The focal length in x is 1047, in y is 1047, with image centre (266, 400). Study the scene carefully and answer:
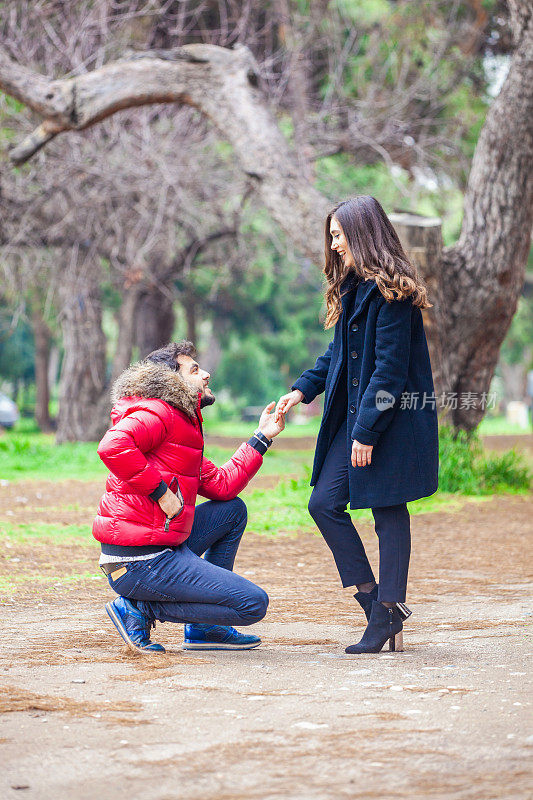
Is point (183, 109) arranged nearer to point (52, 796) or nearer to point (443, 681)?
point (443, 681)

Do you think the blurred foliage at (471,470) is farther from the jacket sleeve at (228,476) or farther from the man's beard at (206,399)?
the man's beard at (206,399)

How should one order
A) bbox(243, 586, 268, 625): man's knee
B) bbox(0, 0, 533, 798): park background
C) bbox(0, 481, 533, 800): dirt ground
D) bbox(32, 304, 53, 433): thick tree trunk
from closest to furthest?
1. bbox(0, 481, 533, 800): dirt ground
2. bbox(0, 0, 533, 798): park background
3. bbox(243, 586, 268, 625): man's knee
4. bbox(32, 304, 53, 433): thick tree trunk

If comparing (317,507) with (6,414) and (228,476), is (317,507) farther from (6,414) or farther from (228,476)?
(6,414)

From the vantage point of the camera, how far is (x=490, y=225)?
1075 centimetres

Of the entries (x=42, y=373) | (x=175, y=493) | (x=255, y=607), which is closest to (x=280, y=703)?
(x=255, y=607)

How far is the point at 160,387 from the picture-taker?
4555 millimetres

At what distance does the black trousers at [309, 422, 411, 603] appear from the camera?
4.53 metres

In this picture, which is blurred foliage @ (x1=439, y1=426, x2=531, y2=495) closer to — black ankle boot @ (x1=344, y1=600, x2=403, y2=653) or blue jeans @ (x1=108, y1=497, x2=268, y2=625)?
black ankle boot @ (x1=344, y1=600, x2=403, y2=653)

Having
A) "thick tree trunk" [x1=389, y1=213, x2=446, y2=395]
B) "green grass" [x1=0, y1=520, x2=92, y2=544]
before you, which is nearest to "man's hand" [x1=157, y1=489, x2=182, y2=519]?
"green grass" [x1=0, y1=520, x2=92, y2=544]

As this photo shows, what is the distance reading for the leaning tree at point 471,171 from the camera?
34.8 ft

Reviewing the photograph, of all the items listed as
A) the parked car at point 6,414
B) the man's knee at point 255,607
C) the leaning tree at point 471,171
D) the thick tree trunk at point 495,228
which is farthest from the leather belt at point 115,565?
the parked car at point 6,414

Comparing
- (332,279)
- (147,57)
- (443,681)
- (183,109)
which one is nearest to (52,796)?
(443,681)

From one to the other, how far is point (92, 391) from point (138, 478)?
553 inches

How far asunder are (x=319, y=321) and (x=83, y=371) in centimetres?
627
